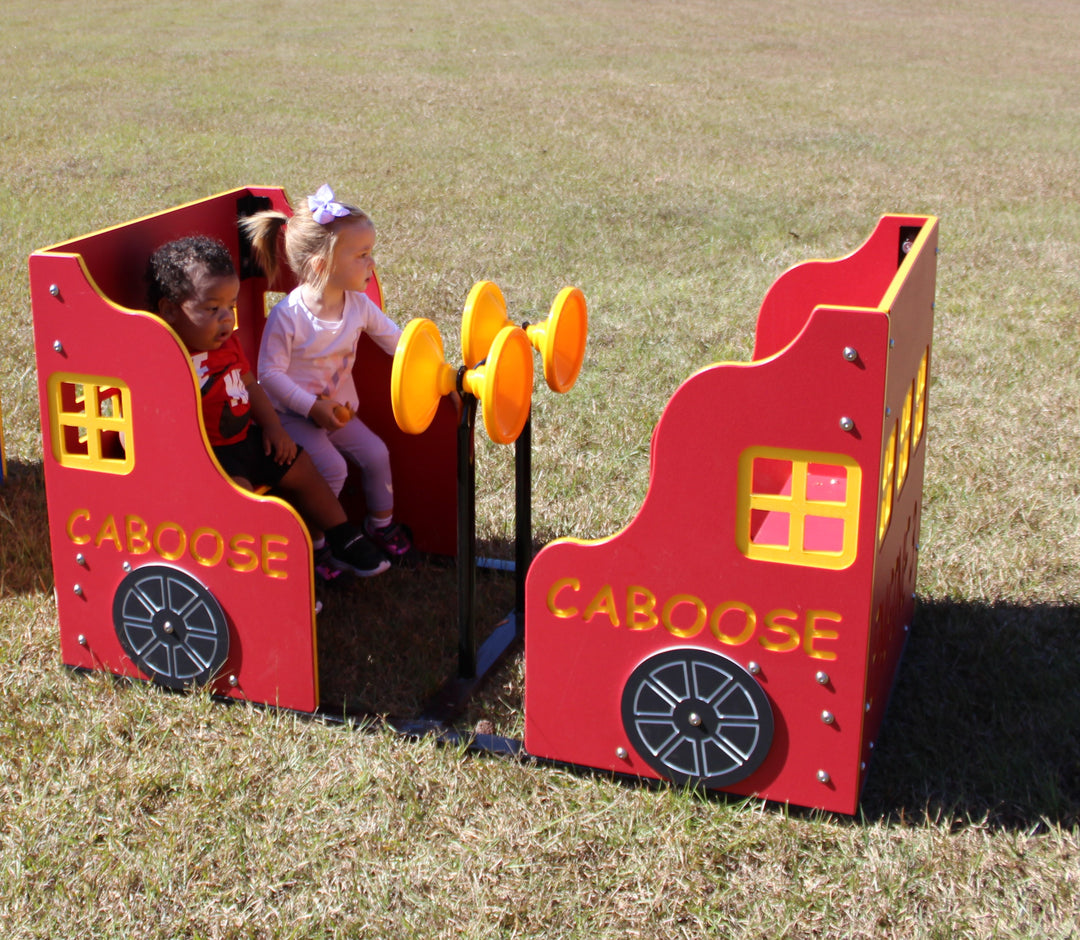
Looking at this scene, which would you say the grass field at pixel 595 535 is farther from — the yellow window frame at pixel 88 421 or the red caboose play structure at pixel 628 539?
the yellow window frame at pixel 88 421

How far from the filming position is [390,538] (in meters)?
3.46

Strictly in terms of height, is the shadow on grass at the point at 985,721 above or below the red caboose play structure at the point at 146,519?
below

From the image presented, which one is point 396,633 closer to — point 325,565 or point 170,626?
point 325,565

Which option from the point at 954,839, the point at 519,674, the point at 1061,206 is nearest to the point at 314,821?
the point at 519,674

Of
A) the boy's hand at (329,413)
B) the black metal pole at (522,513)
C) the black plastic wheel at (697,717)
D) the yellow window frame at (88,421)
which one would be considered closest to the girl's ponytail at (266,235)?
the boy's hand at (329,413)

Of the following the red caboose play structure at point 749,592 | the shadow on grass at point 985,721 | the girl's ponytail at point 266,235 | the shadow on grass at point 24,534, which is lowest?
the shadow on grass at point 985,721

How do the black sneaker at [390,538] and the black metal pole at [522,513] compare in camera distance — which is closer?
the black metal pole at [522,513]

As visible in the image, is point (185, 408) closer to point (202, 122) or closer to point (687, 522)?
point (687, 522)

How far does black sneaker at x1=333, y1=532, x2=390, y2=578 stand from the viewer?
130 inches

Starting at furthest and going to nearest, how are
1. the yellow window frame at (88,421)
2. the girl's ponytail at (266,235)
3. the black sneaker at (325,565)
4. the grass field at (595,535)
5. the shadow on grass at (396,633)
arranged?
the black sneaker at (325,565), the girl's ponytail at (266,235), the shadow on grass at (396,633), the yellow window frame at (88,421), the grass field at (595,535)

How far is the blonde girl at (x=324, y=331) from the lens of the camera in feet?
10.1

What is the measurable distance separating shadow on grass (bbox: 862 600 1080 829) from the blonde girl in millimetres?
1525

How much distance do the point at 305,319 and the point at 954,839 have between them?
197cm

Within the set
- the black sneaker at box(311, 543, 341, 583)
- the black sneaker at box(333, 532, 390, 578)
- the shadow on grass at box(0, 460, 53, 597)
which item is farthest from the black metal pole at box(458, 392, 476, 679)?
the shadow on grass at box(0, 460, 53, 597)
